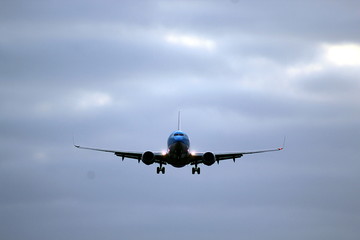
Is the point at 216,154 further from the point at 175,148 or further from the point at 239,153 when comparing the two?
the point at 175,148

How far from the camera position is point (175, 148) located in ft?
294

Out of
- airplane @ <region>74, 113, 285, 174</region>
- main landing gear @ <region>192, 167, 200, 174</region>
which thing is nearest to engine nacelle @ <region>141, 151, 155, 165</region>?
airplane @ <region>74, 113, 285, 174</region>

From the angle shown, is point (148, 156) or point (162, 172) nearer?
point (148, 156)

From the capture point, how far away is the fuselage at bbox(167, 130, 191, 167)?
8950cm

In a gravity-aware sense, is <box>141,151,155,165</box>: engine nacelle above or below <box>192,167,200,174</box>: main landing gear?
below

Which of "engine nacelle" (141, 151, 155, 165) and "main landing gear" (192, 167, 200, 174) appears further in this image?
"main landing gear" (192, 167, 200, 174)

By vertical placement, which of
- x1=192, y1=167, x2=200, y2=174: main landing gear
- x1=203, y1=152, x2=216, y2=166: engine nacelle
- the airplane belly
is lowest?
the airplane belly

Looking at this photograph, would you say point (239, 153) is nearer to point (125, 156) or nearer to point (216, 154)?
point (216, 154)

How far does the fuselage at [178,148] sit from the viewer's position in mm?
89500

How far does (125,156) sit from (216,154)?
10.9m

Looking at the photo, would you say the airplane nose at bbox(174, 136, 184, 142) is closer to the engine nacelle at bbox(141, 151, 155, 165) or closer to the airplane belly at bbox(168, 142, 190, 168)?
the airplane belly at bbox(168, 142, 190, 168)

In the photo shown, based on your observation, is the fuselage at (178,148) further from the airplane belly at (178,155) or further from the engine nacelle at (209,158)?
the engine nacelle at (209,158)

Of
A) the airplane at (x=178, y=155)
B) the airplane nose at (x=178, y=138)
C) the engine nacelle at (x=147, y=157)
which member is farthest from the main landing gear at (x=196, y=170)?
the airplane nose at (x=178, y=138)

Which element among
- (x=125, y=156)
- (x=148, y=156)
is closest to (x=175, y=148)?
(x=148, y=156)
